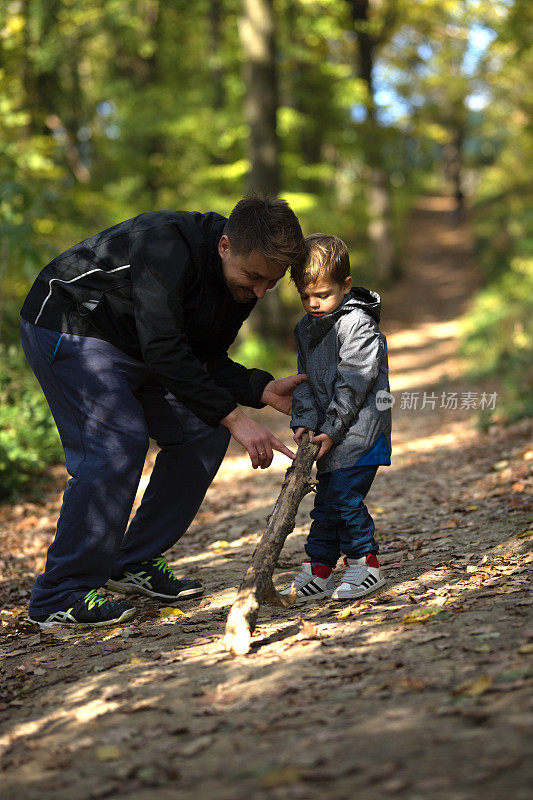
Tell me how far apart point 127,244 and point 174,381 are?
729 mm

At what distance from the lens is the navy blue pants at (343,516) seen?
3.84 metres

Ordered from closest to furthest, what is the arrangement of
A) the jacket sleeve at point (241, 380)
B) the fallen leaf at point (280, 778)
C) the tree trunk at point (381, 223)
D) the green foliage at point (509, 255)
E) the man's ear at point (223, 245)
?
the fallen leaf at point (280, 778) → the man's ear at point (223, 245) → the jacket sleeve at point (241, 380) → the green foliage at point (509, 255) → the tree trunk at point (381, 223)

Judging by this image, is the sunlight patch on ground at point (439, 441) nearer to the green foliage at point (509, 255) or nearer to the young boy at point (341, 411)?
the green foliage at point (509, 255)

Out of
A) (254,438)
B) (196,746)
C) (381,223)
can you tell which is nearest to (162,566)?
(254,438)

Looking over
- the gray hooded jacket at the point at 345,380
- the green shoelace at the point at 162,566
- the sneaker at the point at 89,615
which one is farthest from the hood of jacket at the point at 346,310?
the sneaker at the point at 89,615

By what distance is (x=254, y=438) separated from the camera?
3.58 m

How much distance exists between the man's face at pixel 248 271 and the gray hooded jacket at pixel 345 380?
16.3 inches

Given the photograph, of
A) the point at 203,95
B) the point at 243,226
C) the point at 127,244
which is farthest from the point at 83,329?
the point at 203,95

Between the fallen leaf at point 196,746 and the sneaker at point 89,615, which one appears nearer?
the fallen leaf at point 196,746

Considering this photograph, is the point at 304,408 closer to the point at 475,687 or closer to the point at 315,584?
the point at 315,584

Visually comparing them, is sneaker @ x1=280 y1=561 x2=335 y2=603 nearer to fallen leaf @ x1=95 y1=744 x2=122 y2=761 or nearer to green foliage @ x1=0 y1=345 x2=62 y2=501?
fallen leaf @ x1=95 y1=744 x2=122 y2=761

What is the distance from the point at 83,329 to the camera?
388cm

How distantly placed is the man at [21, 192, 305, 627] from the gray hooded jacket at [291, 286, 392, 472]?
173 mm

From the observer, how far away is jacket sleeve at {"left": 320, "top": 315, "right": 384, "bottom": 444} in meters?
3.79
